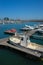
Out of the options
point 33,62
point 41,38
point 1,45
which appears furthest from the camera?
point 41,38

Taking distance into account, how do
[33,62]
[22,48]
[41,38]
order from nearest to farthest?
[33,62] → [22,48] → [41,38]

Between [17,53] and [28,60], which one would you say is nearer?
[28,60]

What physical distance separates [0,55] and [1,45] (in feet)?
13.7

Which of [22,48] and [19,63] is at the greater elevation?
[22,48]

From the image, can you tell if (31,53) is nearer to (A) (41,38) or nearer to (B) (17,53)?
(B) (17,53)

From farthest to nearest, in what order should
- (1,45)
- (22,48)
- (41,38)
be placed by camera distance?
(41,38)
(1,45)
(22,48)

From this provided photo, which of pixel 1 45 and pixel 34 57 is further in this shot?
pixel 1 45

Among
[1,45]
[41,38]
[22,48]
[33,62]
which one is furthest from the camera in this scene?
[41,38]

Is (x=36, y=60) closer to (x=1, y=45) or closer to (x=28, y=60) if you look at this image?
(x=28, y=60)

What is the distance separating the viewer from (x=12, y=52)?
25062 mm

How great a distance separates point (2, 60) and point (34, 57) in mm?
5318

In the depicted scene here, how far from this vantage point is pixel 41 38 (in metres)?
38.8

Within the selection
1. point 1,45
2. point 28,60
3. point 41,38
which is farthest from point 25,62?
point 41,38

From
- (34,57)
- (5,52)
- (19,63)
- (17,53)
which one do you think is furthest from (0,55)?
(34,57)
